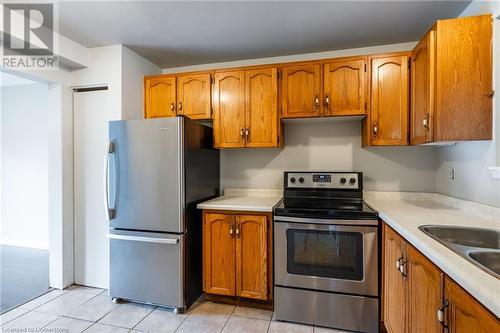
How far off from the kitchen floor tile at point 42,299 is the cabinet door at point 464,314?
2994 millimetres

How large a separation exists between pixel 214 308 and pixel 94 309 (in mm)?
1033

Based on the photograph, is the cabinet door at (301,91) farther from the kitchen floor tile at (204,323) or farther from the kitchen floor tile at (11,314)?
the kitchen floor tile at (11,314)

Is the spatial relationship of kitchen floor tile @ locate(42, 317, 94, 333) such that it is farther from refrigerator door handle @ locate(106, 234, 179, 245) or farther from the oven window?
the oven window

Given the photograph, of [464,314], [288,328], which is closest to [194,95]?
[288,328]

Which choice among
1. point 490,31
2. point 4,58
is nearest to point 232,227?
point 490,31

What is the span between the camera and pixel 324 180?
2.42m

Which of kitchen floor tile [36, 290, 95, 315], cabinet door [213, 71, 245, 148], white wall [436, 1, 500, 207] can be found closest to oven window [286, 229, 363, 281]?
white wall [436, 1, 500, 207]

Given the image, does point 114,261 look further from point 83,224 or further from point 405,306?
point 405,306

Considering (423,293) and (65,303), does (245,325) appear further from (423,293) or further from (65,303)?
(65,303)

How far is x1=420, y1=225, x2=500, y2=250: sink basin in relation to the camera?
1.30 m

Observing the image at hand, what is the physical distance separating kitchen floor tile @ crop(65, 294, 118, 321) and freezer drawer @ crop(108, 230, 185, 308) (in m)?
0.09

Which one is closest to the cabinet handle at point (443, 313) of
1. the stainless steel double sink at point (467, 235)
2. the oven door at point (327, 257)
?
the stainless steel double sink at point (467, 235)

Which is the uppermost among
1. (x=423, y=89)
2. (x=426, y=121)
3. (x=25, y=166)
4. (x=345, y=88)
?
(x=345, y=88)

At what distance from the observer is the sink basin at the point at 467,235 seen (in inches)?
51.2
